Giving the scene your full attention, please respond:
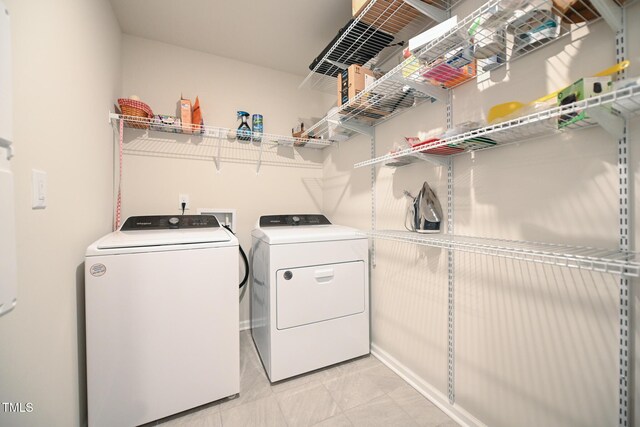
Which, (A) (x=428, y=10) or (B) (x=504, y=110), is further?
(A) (x=428, y=10)

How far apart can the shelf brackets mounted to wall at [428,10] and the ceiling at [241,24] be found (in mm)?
605

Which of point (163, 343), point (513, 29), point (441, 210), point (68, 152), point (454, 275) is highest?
point (513, 29)

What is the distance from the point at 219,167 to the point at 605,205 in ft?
7.76

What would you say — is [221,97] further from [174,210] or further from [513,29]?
[513,29]

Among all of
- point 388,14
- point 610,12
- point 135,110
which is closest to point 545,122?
point 610,12

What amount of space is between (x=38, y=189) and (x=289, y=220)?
1.50 metres

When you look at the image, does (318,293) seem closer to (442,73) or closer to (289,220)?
(289,220)

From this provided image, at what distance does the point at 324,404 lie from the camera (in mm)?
1445

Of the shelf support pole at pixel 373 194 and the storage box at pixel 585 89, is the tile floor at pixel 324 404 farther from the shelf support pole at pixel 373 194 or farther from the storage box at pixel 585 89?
the storage box at pixel 585 89

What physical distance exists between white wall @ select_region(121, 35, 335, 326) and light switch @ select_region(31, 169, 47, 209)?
116 centimetres

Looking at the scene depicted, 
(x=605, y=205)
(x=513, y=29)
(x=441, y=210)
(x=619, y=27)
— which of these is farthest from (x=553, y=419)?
(x=513, y=29)

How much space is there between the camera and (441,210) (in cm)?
140

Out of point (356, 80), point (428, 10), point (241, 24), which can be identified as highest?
point (241, 24)

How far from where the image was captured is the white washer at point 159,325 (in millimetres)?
1187
